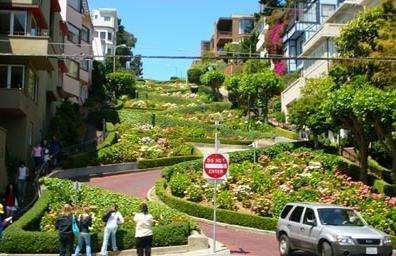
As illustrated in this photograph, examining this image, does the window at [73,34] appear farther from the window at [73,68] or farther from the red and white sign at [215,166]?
the red and white sign at [215,166]

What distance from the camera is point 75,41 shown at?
5850 cm

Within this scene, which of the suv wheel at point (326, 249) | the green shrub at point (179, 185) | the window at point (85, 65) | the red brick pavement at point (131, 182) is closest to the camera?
the suv wheel at point (326, 249)

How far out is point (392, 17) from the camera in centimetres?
3478

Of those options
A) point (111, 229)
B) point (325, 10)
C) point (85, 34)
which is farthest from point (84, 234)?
point (325, 10)

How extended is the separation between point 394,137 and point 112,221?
17.2 m

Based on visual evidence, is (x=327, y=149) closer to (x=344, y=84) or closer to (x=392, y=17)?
(x=344, y=84)

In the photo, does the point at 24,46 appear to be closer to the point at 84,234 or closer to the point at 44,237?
the point at 44,237

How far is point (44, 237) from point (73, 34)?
133 ft

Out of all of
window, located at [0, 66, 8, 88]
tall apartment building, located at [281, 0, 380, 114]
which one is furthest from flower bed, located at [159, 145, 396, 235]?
tall apartment building, located at [281, 0, 380, 114]

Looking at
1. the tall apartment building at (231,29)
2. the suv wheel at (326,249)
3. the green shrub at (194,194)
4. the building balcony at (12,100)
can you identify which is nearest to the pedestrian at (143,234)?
the suv wheel at (326,249)

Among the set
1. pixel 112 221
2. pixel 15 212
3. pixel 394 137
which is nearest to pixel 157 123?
Result: pixel 394 137

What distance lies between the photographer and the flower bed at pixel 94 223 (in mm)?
19578

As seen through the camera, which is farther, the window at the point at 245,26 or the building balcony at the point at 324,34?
the window at the point at 245,26

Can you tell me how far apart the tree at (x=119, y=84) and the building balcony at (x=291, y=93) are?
26.0m
